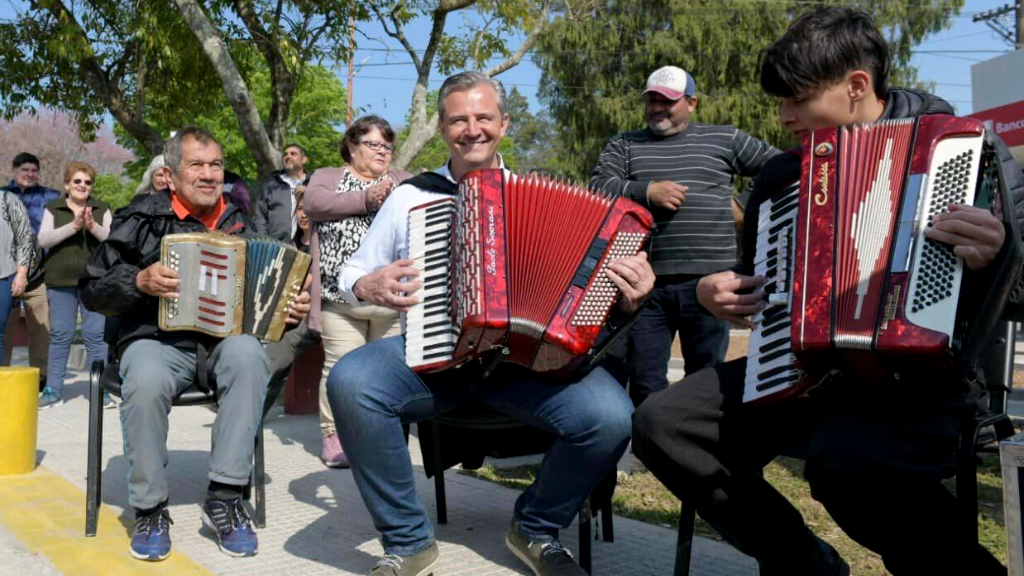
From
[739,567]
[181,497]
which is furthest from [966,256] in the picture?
[181,497]

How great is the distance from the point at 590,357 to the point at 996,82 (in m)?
12.3

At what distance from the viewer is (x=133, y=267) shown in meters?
3.81

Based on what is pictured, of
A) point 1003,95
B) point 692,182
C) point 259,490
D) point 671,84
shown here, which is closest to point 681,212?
point 692,182

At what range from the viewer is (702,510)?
284 centimetres

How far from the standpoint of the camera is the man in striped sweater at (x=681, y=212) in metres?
4.47

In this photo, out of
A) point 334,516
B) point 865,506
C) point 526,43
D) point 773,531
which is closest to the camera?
point 865,506

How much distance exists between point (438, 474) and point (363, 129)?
2.27 metres

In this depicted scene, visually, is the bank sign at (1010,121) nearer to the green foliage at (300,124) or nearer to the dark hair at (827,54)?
the dark hair at (827,54)

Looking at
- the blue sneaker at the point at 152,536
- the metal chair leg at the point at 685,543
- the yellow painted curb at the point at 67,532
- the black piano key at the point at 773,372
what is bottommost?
the yellow painted curb at the point at 67,532

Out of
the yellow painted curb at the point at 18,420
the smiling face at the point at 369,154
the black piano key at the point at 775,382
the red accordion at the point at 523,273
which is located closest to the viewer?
the black piano key at the point at 775,382

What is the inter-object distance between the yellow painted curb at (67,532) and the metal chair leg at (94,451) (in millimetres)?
81

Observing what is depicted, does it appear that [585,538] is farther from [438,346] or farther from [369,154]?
[369,154]

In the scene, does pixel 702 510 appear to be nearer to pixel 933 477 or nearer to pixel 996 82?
pixel 933 477

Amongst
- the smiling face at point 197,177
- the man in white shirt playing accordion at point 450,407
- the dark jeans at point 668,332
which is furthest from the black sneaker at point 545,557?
the smiling face at point 197,177
